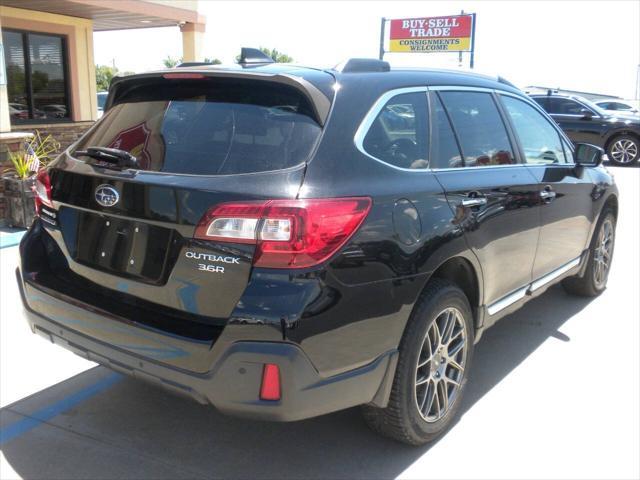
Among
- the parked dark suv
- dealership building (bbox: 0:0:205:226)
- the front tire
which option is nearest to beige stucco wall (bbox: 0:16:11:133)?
dealership building (bbox: 0:0:205:226)

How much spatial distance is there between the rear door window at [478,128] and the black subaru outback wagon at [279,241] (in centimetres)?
2

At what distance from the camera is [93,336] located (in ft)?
9.09

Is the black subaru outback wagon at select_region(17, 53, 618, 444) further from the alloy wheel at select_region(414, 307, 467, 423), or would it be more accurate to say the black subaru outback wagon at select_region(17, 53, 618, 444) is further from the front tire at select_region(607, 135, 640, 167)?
the front tire at select_region(607, 135, 640, 167)

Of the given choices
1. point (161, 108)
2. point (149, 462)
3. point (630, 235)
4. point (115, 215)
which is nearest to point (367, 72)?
point (161, 108)

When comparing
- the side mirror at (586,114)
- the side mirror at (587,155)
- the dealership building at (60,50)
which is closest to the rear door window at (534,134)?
the side mirror at (587,155)

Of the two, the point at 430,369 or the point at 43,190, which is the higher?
the point at 43,190

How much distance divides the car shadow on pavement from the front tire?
14.5 m

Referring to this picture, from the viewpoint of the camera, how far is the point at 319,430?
3334 millimetres

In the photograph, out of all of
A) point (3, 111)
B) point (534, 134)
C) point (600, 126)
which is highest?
point (534, 134)

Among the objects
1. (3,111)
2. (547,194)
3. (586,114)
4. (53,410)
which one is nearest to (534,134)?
(547,194)

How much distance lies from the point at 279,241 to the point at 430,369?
3.92 ft

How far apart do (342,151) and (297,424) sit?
1.58 meters

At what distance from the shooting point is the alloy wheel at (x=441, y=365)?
307 centimetres

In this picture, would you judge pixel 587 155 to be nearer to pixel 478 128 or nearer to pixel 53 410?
pixel 478 128
